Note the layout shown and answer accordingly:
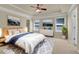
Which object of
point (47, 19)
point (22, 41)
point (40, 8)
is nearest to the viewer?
point (22, 41)

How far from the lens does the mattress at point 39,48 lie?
1865 millimetres

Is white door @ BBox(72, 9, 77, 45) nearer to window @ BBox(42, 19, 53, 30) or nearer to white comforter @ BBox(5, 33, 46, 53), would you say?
window @ BBox(42, 19, 53, 30)

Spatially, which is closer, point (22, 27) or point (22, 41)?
point (22, 41)

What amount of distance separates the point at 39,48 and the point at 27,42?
11.5 inches

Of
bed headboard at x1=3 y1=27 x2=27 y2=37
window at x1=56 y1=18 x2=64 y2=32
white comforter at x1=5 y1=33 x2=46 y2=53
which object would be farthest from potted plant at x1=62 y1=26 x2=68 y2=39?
bed headboard at x1=3 y1=27 x2=27 y2=37

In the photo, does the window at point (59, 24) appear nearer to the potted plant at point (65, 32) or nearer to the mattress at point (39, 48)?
the potted plant at point (65, 32)

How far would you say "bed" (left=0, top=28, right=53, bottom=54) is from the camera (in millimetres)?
1844

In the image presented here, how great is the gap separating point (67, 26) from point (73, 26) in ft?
0.39

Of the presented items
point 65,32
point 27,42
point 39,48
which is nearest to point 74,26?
point 65,32

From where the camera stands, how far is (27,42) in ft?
6.06

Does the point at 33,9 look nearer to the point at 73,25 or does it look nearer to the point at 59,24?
the point at 59,24

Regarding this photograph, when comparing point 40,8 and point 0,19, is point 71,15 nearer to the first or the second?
point 40,8

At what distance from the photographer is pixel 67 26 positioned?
2033mm
